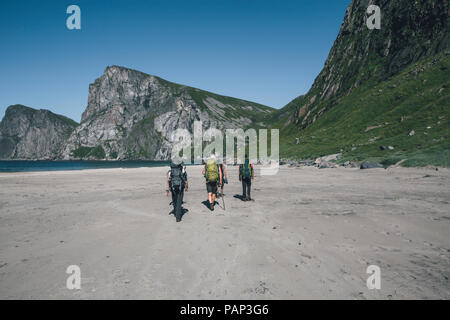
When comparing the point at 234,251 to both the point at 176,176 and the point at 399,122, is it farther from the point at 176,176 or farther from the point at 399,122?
the point at 399,122

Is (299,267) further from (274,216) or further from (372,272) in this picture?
(274,216)

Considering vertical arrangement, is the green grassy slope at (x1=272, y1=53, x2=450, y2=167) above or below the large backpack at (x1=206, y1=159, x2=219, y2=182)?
above

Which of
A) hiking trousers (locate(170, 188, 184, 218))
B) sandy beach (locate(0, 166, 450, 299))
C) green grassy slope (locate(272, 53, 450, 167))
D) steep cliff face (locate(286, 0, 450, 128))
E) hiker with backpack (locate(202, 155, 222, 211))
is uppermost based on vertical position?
steep cliff face (locate(286, 0, 450, 128))

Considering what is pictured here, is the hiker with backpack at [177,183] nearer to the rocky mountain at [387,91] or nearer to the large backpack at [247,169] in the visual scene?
the large backpack at [247,169]

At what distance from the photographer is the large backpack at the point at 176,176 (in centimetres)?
998

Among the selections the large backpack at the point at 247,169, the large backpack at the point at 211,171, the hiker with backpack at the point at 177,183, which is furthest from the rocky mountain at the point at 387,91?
the hiker with backpack at the point at 177,183

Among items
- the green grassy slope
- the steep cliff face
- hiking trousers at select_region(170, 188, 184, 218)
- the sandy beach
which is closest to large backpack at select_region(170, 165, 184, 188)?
hiking trousers at select_region(170, 188, 184, 218)

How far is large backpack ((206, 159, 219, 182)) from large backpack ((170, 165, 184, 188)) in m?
1.75

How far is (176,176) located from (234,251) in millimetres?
5138

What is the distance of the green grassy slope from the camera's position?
27864 millimetres

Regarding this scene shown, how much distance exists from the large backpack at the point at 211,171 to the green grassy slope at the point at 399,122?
22.9 m

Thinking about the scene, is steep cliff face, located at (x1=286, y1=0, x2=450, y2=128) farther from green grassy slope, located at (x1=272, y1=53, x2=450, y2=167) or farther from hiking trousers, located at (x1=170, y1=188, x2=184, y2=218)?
hiking trousers, located at (x1=170, y1=188, x2=184, y2=218)

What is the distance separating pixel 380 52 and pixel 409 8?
1262 centimetres

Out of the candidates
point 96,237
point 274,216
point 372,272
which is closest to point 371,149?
point 274,216
